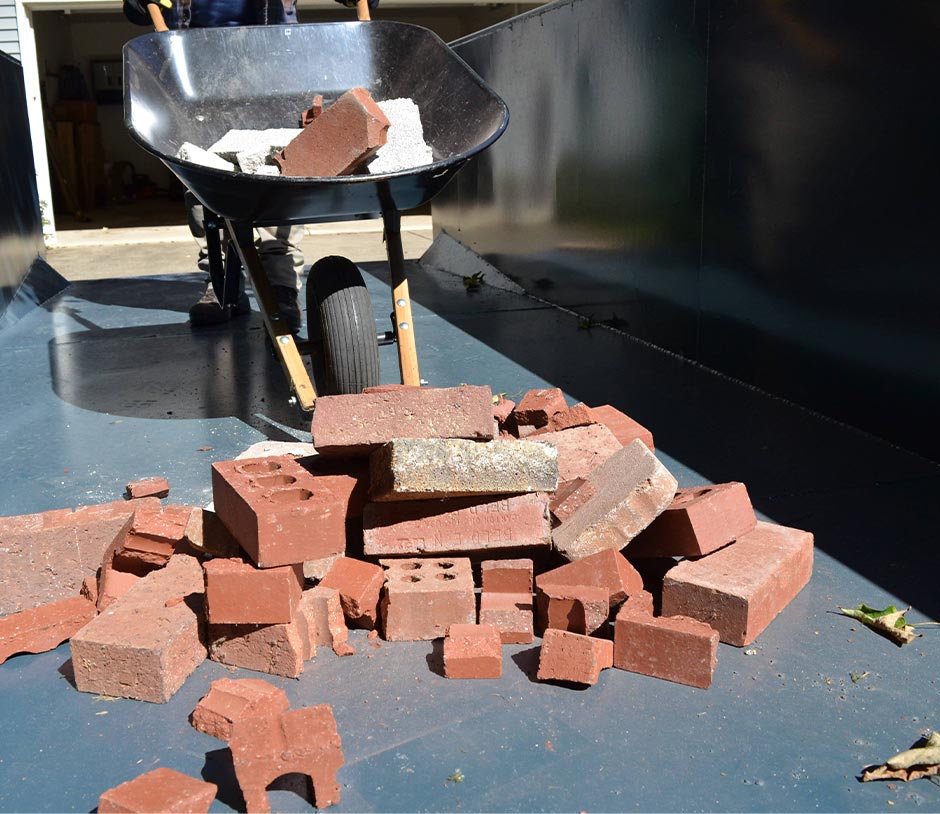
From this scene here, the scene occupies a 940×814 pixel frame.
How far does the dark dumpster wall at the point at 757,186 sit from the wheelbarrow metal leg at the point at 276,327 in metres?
2.10

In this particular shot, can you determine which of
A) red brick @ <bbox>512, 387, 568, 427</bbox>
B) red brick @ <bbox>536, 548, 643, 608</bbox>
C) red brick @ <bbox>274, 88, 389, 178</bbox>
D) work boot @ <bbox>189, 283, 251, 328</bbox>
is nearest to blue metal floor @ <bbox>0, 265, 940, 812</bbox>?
red brick @ <bbox>536, 548, 643, 608</bbox>

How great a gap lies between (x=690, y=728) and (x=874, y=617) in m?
0.70

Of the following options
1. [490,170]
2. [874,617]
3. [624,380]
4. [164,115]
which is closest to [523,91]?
[490,170]

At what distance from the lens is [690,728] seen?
83.7 inches

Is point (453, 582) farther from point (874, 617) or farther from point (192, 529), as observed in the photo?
point (874, 617)

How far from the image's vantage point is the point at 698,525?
263cm

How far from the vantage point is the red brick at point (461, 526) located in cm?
266

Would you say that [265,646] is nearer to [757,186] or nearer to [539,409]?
[539,409]

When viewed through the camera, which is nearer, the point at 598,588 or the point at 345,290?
the point at 598,588

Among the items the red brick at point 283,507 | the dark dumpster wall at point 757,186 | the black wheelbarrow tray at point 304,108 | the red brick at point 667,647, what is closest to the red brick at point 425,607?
the red brick at point 283,507

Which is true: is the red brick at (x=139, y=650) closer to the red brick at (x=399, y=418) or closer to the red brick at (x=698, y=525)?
the red brick at (x=399, y=418)

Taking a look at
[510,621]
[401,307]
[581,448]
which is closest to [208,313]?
[401,307]

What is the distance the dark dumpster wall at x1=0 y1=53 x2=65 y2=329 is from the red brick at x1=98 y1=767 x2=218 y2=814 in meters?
5.17

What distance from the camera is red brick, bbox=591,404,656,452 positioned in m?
3.45
